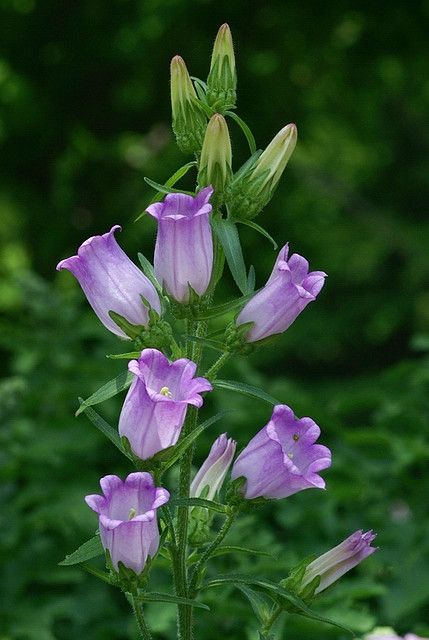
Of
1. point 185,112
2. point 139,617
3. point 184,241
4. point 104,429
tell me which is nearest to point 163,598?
point 139,617

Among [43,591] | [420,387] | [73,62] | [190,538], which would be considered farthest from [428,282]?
[190,538]

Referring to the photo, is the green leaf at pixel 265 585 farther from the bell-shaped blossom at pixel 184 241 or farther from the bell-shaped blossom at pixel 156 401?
the bell-shaped blossom at pixel 184 241

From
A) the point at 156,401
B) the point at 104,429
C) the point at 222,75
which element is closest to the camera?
the point at 156,401

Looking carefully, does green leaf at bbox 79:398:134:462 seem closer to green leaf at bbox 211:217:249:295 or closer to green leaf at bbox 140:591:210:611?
green leaf at bbox 140:591:210:611

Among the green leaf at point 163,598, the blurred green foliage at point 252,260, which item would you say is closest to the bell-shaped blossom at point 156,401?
the green leaf at point 163,598

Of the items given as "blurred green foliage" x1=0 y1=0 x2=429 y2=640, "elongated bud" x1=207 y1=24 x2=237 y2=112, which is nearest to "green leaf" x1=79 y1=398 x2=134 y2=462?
"elongated bud" x1=207 y1=24 x2=237 y2=112

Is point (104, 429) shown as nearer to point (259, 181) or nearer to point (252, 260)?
point (259, 181)
